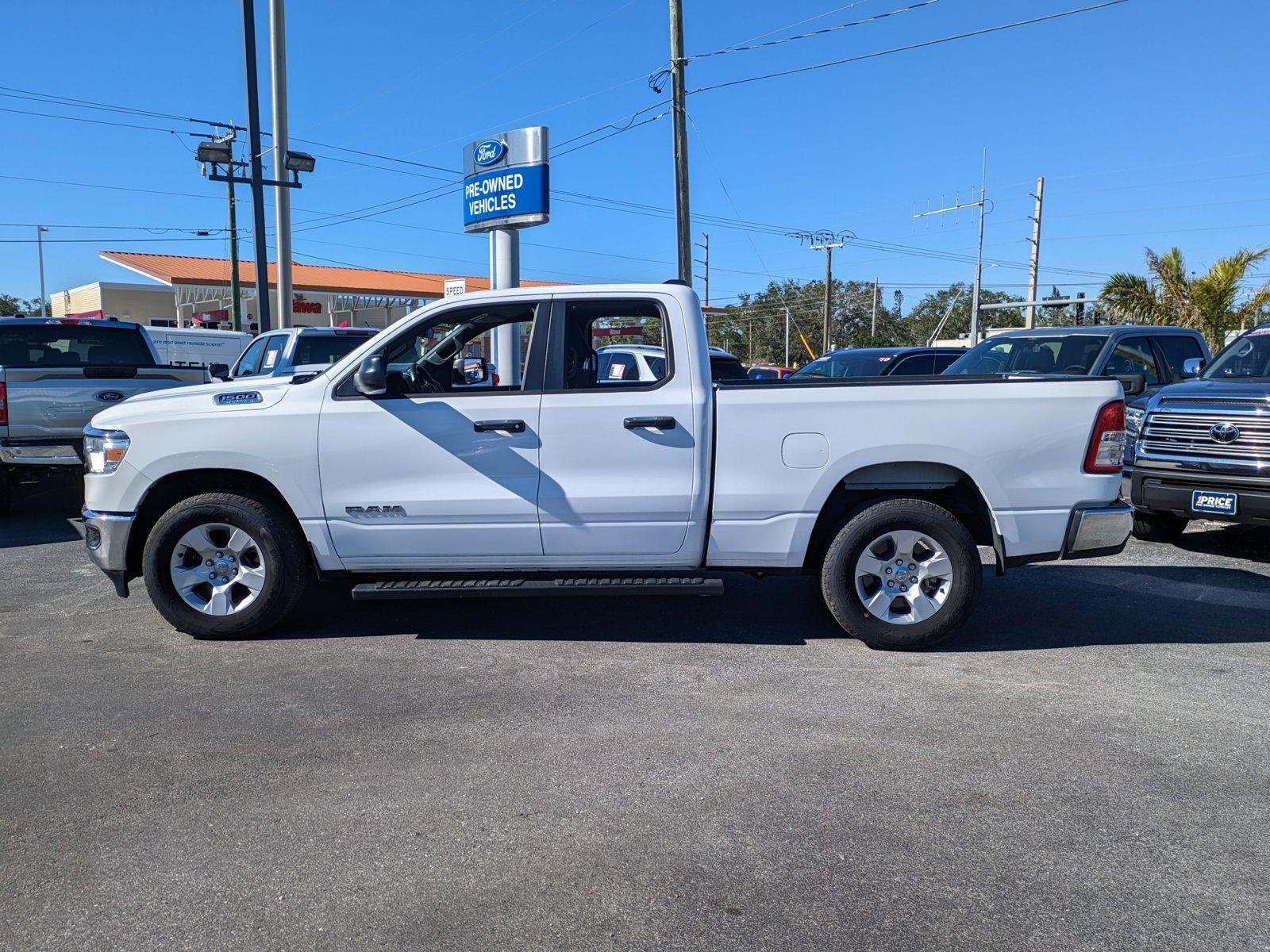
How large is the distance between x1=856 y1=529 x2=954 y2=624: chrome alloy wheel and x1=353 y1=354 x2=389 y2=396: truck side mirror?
111 inches

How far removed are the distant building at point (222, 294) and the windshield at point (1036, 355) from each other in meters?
26.5

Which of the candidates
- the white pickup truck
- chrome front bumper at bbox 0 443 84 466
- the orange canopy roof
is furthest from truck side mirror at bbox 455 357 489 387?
the orange canopy roof

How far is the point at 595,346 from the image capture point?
631 cm

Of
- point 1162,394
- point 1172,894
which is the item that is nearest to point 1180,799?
point 1172,894

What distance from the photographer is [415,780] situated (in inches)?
156

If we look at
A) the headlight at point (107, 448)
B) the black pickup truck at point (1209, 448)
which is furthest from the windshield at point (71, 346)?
the black pickup truck at point (1209, 448)

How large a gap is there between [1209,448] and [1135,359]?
347cm

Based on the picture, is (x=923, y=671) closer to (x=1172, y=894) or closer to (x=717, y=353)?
(x=1172, y=894)

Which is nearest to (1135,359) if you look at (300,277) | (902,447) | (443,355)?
(902,447)

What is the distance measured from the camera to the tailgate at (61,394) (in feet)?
30.6

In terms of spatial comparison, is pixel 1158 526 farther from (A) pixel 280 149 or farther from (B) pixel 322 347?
(A) pixel 280 149

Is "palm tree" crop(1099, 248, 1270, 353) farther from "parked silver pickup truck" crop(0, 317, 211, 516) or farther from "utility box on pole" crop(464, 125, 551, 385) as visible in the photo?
"parked silver pickup truck" crop(0, 317, 211, 516)

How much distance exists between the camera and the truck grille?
7.70 metres

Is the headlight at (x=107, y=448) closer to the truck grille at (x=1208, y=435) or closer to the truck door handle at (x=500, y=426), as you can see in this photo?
the truck door handle at (x=500, y=426)
